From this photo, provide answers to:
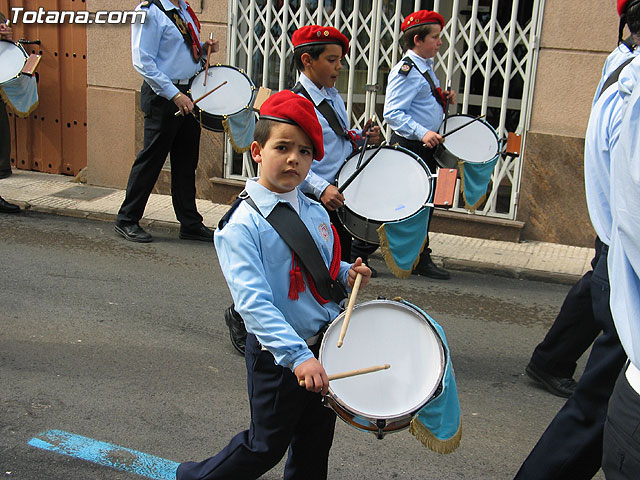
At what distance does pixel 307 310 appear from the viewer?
8.80ft

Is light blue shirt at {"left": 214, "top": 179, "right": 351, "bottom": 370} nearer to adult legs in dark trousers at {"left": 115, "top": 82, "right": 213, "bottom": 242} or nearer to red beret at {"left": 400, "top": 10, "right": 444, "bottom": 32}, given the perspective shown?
red beret at {"left": 400, "top": 10, "right": 444, "bottom": 32}

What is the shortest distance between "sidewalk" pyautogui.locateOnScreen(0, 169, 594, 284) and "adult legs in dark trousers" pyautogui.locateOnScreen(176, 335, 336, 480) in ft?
13.8

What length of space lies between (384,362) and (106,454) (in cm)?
152

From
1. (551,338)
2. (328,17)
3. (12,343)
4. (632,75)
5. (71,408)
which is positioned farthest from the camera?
(328,17)

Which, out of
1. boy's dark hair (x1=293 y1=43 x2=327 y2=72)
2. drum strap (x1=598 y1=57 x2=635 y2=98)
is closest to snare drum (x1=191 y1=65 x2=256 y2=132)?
boy's dark hair (x1=293 y1=43 x2=327 y2=72)

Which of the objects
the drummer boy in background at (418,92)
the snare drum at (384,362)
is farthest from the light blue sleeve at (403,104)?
the snare drum at (384,362)

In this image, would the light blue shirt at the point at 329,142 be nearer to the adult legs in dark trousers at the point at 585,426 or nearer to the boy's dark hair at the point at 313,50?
the boy's dark hair at the point at 313,50

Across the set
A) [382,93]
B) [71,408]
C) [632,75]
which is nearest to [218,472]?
[71,408]

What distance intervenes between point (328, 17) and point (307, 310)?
5.80 meters

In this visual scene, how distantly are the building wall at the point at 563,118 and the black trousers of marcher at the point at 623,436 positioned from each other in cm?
567

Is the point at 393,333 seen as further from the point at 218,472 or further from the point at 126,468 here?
the point at 126,468

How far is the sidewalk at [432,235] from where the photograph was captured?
6746 mm

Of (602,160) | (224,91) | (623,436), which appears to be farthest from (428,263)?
(623,436)

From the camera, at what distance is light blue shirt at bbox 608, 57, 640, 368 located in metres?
1.71
